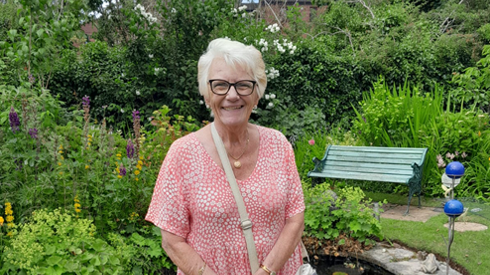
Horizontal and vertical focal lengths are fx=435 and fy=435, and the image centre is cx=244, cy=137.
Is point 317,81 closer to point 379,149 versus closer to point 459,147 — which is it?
point 379,149

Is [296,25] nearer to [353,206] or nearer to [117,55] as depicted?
[117,55]

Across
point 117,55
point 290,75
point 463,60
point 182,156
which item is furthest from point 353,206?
point 463,60

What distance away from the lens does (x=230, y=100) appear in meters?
1.69

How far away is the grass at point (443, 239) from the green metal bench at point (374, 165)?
1.81 ft

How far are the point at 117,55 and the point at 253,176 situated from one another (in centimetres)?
630

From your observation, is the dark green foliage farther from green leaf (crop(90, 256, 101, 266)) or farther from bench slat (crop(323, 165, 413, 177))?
green leaf (crop(90, 256, 101, 266))

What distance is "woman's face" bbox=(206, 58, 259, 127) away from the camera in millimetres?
1672

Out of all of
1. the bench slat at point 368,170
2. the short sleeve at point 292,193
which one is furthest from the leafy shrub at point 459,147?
the short sleeve at point 292,193

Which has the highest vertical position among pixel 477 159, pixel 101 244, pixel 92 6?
pixel 92 6

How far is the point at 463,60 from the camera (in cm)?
979

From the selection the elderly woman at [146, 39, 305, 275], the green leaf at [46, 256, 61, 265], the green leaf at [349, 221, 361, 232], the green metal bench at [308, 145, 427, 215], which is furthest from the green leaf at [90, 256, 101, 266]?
the green metal bench at [308, 145, 427, 215]

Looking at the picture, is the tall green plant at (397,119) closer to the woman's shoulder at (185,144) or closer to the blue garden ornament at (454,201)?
the blue garden ornament at (454,201)

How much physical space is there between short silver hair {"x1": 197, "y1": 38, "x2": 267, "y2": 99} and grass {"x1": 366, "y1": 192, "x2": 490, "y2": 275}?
2.79m

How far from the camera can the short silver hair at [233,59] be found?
5.45 ft
